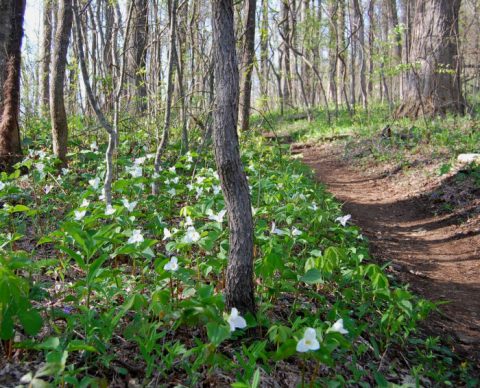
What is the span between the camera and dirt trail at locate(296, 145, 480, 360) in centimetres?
322

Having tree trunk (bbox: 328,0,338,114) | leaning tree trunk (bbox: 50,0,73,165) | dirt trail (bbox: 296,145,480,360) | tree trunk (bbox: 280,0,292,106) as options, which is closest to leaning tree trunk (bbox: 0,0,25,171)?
leaning tree trunk (bbox: 50,0,73,165)

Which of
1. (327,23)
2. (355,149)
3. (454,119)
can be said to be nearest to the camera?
(454,119)

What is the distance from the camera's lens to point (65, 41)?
5289 mm

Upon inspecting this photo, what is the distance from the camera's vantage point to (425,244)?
481 centimetres

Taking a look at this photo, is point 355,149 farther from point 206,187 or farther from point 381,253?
point 206,187

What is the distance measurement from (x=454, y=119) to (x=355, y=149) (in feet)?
7.03

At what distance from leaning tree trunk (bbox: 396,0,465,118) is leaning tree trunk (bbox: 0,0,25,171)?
751cm

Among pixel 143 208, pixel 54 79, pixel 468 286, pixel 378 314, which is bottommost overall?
pixel 468 286

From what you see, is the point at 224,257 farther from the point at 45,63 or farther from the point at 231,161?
the point at 45,63

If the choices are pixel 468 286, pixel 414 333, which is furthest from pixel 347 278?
pixel 468 286

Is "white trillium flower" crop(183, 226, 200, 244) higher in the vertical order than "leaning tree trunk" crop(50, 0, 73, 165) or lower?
lower

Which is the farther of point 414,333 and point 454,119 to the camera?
point 454,119

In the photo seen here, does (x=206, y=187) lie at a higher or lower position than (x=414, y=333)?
higher

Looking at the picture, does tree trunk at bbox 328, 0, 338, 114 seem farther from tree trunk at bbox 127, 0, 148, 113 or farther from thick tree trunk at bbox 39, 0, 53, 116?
thick tree trunk at bbox 39, 0, 53, 116
